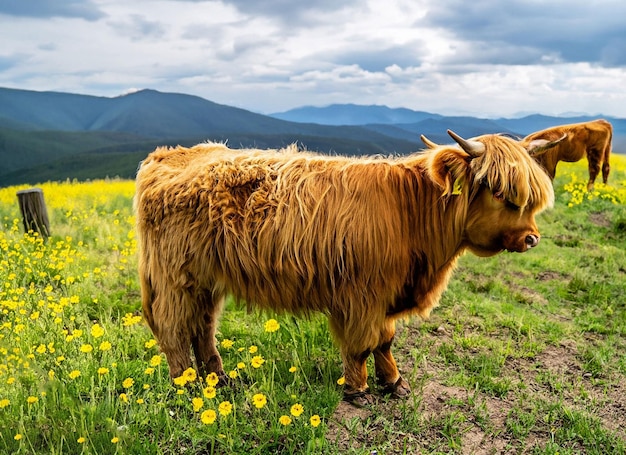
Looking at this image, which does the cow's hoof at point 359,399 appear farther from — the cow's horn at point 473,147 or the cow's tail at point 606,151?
the cow's tail at point 606,151

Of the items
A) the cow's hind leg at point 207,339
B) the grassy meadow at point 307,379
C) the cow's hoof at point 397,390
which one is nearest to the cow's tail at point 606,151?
the grassy meadow at point 307,379

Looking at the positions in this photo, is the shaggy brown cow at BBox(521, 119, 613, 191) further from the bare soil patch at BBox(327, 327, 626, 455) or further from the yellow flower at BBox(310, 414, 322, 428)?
the yellow flower at BBox(310, 414, 322, 428)

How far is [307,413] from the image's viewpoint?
135 inches

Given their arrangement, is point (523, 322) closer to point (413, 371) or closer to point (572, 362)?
point (572, 362)

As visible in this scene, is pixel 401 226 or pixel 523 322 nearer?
pixel 401 226

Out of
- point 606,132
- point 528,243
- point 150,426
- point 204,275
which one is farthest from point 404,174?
point 606,132

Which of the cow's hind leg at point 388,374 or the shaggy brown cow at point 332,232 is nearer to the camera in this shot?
the shaggy brown cow at point 332,232

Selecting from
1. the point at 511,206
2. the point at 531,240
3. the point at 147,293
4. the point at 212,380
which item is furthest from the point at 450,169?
the point at 147,293

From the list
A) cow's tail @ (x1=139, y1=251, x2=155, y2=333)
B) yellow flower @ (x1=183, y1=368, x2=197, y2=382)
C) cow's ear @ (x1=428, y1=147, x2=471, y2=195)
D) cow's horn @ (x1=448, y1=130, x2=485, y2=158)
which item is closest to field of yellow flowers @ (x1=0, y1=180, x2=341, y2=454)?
yellow flower @ (x1=183, y1=368, x2=197, y2=382)

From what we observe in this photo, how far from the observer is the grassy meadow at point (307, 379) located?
3125 millimetres

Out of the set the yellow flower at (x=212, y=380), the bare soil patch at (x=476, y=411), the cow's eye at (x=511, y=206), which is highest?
the cow's eye at (x=511, y=206)

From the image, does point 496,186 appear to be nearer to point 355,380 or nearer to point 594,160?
point 355,380

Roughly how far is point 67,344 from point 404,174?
2.98 metres

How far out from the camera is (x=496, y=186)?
3.22m
